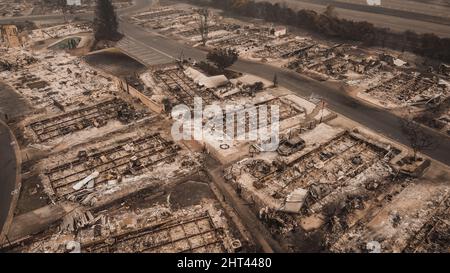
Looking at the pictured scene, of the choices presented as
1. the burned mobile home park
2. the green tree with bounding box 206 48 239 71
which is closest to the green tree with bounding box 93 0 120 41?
the burned mobile home park

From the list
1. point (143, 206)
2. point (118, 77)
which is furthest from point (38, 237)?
point (118, 77)

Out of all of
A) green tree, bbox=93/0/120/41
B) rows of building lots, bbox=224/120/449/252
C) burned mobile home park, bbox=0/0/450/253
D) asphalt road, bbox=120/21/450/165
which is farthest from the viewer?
green tree, bbox=93/0/120/41

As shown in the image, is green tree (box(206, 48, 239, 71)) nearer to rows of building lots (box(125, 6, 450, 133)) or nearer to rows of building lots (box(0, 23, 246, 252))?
rows of building lots (box(125, 6, 450, 133))

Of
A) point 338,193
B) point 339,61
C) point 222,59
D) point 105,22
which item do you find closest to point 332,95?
point 339,61

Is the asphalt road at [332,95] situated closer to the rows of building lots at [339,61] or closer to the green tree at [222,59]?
the green tree at [222,59]
